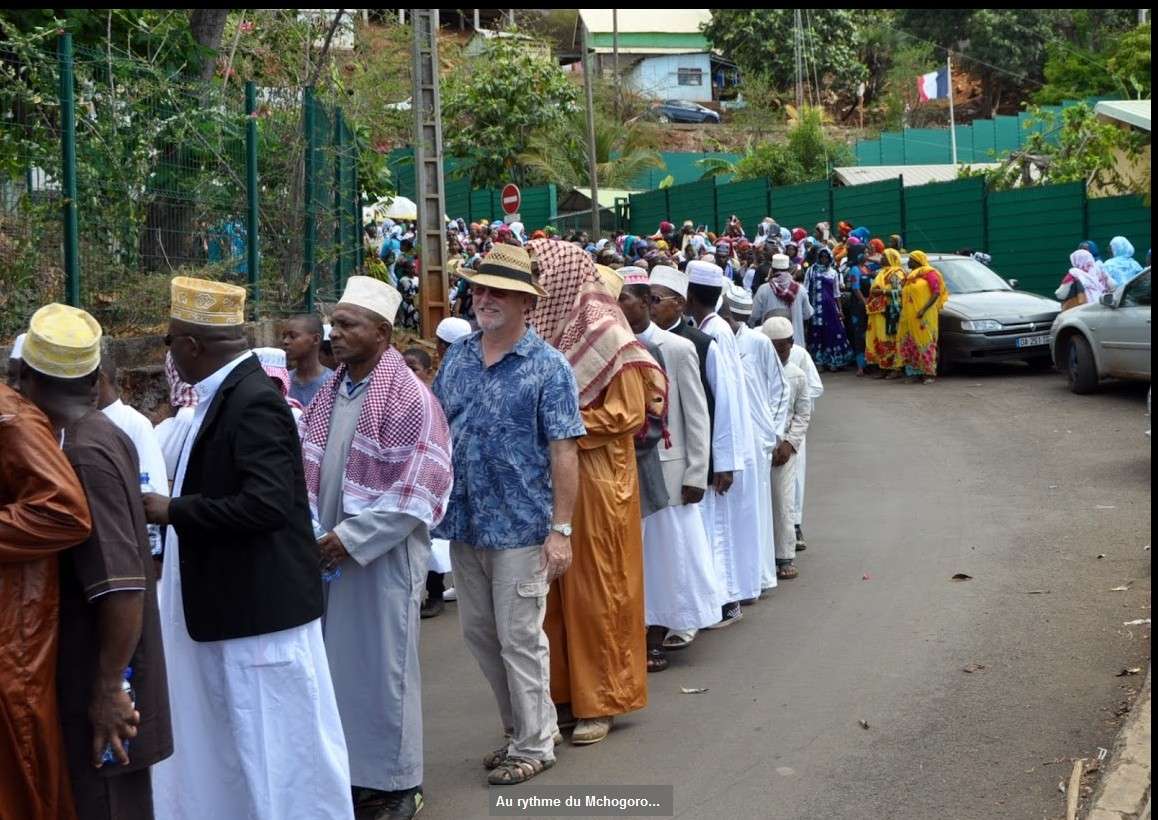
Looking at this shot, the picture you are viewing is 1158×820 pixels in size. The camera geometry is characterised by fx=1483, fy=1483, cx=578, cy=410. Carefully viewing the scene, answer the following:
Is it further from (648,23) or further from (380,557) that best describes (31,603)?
(648,23)

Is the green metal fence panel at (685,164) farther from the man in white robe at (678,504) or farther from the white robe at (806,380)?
the man in white robe at (678,504)

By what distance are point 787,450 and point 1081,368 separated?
9.16 meters

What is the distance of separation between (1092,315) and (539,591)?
13.5m

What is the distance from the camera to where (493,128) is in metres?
42.5

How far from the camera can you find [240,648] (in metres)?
4.68

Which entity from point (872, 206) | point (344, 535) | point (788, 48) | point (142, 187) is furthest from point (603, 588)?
point (788, 48)

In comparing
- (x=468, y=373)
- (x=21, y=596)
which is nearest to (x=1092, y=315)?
(x=468, y=373)

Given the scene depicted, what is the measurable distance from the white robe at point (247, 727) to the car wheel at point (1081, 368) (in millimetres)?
14784

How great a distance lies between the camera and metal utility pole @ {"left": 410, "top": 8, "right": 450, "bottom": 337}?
1862cm

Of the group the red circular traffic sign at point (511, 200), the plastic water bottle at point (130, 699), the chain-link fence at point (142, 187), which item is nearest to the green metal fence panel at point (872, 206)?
the red circular traffic sign at point (511, 200)

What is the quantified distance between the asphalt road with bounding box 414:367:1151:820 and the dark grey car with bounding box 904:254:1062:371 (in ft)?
21.0

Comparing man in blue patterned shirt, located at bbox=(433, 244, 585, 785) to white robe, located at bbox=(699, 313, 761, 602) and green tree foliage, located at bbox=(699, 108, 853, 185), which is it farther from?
green tree foliage, located at bbox=(699, 108, 853, 185)

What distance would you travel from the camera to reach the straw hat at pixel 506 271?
603cm

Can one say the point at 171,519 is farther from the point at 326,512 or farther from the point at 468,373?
the point at 468,373
